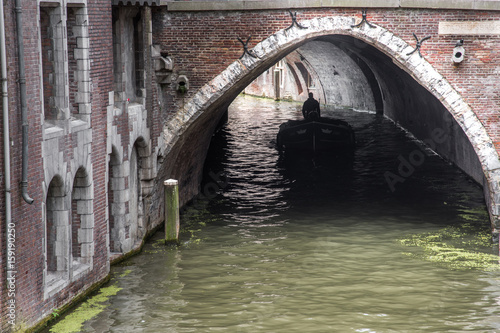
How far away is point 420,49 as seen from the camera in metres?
13.8

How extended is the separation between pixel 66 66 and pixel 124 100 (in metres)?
2.35

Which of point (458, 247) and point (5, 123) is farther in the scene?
point (458, 247)

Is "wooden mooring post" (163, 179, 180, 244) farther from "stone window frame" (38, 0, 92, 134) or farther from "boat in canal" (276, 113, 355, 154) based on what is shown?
"boat in canal" (276, 113, 355, 154)

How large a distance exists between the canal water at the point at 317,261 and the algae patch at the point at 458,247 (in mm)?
33

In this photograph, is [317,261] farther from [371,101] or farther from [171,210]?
[371,101]

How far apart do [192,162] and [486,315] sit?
818cm

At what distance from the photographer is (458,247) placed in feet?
43.8

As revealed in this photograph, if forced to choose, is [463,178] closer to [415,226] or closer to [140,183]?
[415,226]

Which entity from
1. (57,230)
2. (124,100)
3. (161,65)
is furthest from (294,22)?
(57,230)

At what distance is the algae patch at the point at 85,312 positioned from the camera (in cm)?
956

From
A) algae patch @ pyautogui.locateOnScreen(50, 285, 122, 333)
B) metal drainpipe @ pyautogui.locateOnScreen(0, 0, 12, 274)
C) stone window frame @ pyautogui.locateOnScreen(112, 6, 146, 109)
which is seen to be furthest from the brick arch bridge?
metal drainpipe @ pyautogui.locateOnScreen(0, 0, 12, 274)

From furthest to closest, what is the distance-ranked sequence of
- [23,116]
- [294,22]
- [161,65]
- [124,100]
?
[161,65] → [294,22] → [124,100] → [23,116]

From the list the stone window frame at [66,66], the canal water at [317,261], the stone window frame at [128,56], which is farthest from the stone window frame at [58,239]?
the stone window frame at [128,56]

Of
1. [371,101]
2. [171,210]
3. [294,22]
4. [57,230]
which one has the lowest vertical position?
[171,210]
